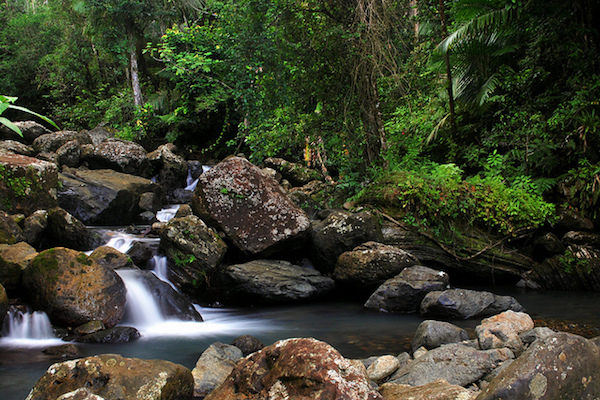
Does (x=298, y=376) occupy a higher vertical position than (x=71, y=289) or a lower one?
lower

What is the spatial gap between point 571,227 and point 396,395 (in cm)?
690

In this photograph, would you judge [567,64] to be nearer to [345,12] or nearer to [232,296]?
[345,12]

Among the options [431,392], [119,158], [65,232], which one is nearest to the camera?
[431,392]

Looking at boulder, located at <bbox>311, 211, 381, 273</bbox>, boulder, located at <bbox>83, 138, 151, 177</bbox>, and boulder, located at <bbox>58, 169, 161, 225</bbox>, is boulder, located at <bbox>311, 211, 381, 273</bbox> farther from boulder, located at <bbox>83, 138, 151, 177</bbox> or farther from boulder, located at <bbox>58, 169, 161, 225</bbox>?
boulder, located at <bbox>83, 138, 151, 177</bbox>

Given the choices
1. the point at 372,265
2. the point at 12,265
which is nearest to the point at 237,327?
the point at 372,265

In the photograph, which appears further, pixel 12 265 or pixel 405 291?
pixel 405 291

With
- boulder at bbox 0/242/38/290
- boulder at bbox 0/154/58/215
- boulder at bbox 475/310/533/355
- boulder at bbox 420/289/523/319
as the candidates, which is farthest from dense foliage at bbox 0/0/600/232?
boulder at bbox 0/242/38/290

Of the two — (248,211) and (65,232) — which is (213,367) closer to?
(248,211)

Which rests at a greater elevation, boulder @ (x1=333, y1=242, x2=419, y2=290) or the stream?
boulder @ (x1=333, y1=242, x2=419, y2=290)

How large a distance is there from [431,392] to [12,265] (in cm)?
557

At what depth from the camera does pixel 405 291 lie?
703 cm

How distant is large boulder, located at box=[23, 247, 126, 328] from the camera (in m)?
5.70

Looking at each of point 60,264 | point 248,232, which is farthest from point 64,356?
point 248,232

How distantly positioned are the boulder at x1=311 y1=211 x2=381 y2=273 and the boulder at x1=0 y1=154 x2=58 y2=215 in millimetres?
5241
